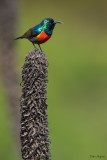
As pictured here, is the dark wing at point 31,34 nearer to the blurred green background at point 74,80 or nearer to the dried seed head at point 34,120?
the blurred green background at point 74,80

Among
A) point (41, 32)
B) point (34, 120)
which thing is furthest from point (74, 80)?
point (34, 120)

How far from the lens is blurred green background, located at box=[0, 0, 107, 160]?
649cm

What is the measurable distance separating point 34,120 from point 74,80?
688 centimetres

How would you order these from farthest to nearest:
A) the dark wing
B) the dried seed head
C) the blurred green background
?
the blurred green background < the dark wing < the dried seed head

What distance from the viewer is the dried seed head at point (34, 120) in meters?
2.92

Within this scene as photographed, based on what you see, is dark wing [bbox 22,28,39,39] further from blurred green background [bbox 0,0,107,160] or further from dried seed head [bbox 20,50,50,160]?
dried seed head [bbox 20,50,50,160]

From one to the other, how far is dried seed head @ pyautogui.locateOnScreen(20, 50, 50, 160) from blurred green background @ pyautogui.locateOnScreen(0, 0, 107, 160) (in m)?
1.06

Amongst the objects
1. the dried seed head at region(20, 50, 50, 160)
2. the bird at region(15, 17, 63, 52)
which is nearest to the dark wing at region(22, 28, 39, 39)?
the bird at region(15, 17, 63, 52)

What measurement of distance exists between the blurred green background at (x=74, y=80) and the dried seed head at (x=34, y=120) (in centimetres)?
106

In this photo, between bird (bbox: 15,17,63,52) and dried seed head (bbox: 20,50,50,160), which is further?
bird (bbox: 15,17,63,52)

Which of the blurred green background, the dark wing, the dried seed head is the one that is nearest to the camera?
the dried seed head

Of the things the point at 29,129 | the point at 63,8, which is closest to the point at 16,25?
the point at 29,129

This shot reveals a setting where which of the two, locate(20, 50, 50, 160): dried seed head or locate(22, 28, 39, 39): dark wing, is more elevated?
locate(22, 28, 39, 39): dark wing

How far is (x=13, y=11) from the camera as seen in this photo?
5.32 metres
